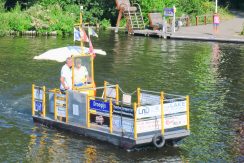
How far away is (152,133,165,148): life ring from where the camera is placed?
20375 mm

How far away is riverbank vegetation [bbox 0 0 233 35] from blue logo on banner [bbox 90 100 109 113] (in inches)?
1350

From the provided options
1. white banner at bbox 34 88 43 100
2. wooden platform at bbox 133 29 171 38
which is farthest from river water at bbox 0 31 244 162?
wooden platform at bbox 133 29 171 38

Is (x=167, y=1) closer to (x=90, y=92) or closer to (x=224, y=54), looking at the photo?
(x=224, y=54)

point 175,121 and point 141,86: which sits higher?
point 175,121

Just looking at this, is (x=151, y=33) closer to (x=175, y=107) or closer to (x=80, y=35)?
(x=80, y=35)

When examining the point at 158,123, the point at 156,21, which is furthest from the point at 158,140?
the point at 156,21

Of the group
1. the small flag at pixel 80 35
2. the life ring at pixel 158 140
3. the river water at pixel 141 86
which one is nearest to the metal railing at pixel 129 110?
the life ring at pixel 158 140

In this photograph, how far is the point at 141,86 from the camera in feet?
105

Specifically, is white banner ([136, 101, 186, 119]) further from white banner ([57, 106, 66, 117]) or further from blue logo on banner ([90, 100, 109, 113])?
white banner ([57, 106, 66, 117])

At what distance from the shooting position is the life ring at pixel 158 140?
20.4m

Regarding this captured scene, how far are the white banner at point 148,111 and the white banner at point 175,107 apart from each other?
1.10 ft

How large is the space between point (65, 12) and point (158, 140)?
42333mm

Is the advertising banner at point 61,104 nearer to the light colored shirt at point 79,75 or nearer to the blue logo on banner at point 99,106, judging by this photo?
the light colored shirt at point 79,75

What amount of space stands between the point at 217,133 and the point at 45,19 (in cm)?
3549
